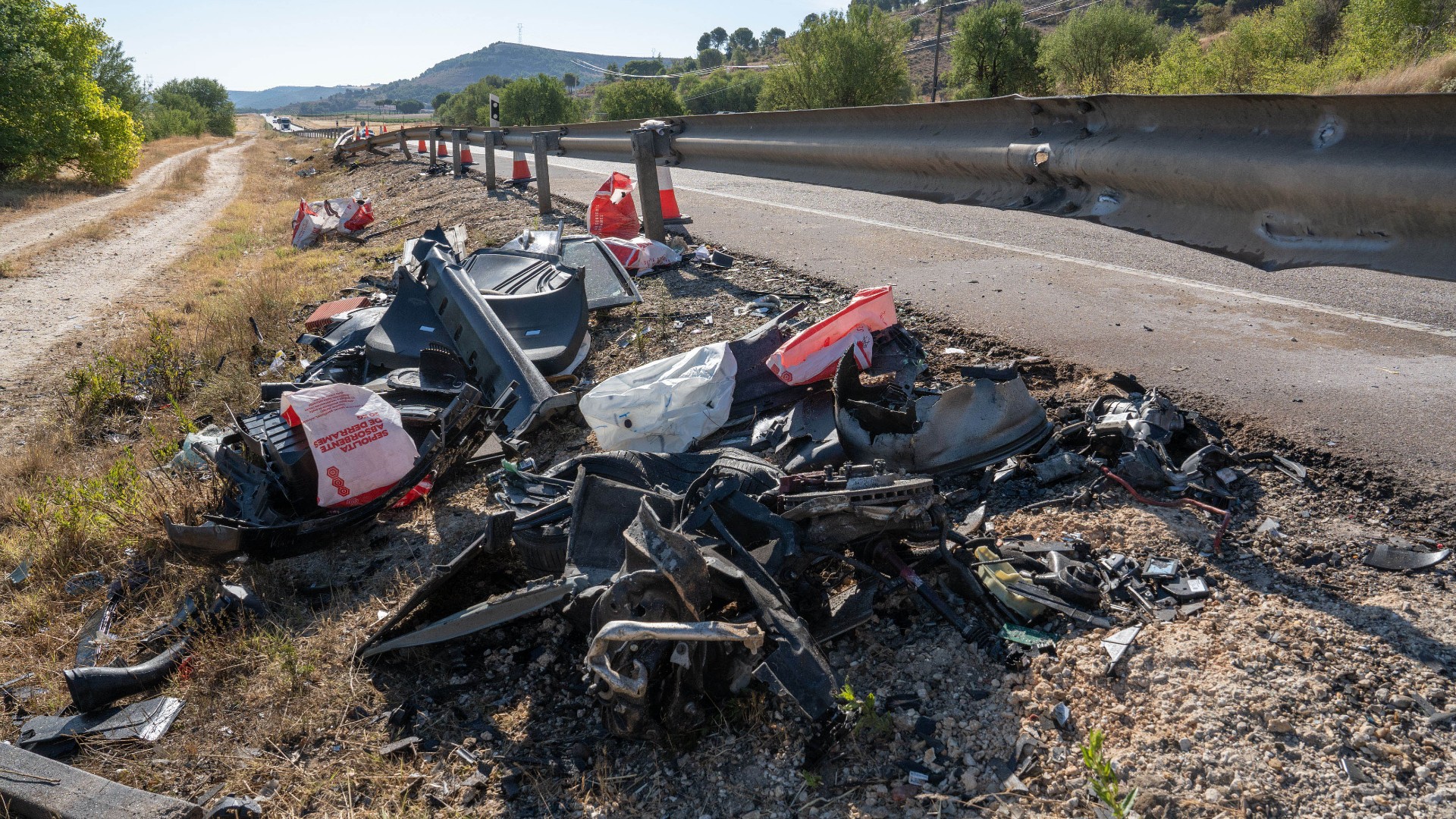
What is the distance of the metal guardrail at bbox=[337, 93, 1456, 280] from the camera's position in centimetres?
221

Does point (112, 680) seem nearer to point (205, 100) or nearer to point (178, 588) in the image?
point (178, 588)

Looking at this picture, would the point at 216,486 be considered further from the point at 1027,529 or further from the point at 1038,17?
the point at 1038,17

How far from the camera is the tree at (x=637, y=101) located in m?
67.9

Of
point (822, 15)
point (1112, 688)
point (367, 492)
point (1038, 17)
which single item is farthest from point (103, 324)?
point (1038, 17)

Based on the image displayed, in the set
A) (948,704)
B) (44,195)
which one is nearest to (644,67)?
(44,195)

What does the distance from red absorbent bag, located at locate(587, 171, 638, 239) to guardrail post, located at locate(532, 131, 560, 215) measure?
198 centimetres

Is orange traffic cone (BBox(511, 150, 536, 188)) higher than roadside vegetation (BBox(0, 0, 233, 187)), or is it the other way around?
roadside vegetation (BBox(0, 0, 233, 187))

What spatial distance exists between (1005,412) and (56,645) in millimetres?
4519

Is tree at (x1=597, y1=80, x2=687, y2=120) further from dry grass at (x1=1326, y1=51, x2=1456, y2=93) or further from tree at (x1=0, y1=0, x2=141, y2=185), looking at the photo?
dry grass at (x1=1326, y1=51, x2=1456, y2=93)

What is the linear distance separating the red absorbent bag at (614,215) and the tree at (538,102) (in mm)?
78016

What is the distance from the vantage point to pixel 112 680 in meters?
3.26

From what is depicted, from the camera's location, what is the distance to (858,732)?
7.75 feet

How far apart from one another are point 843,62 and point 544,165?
36.1 metres

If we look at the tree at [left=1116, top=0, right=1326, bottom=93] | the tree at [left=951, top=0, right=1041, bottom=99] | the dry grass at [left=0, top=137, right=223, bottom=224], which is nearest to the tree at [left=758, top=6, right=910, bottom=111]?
the tree at [left=951, top=0, right=1041, bottom=99]
